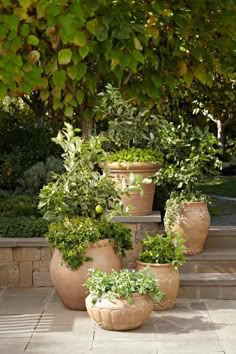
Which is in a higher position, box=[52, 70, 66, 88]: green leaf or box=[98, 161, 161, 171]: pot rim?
box=[52, 70, 66, 88]: green leaf

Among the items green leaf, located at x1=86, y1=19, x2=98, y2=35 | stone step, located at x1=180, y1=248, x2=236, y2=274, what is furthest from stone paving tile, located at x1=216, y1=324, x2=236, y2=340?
green leaf, located at x1=86, y1=19, x2=98, y2=35

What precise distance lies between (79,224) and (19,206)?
1.91 metres

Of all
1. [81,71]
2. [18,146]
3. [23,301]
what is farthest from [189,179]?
[18,146]

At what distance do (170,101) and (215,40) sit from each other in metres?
3.80

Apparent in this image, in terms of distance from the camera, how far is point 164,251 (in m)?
5.80

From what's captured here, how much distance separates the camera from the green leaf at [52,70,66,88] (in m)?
6.43

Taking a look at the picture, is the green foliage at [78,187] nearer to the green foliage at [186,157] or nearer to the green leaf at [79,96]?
the green foliage at [186,157]

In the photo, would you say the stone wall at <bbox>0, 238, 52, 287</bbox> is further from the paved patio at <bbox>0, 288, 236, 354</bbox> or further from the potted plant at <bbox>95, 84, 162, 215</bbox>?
the potted plant at <bbox>95, 84, 162, 215</bbox>

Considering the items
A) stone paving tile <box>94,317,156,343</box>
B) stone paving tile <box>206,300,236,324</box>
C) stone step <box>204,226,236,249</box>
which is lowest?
stone paving tile <box>94,317,156,343</box>

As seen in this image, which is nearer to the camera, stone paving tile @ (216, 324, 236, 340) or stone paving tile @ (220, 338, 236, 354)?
stone paving tile @ (220, 338, 236, 354)

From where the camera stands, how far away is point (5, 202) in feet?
25.1

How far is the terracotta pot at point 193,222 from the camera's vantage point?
6402 millimetres

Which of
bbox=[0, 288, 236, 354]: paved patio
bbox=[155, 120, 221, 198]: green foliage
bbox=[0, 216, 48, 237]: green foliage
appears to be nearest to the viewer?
bbox=[0, 288, 236, 354]: paved patio

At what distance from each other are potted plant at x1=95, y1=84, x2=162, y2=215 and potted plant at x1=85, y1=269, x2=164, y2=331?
4.07ft
